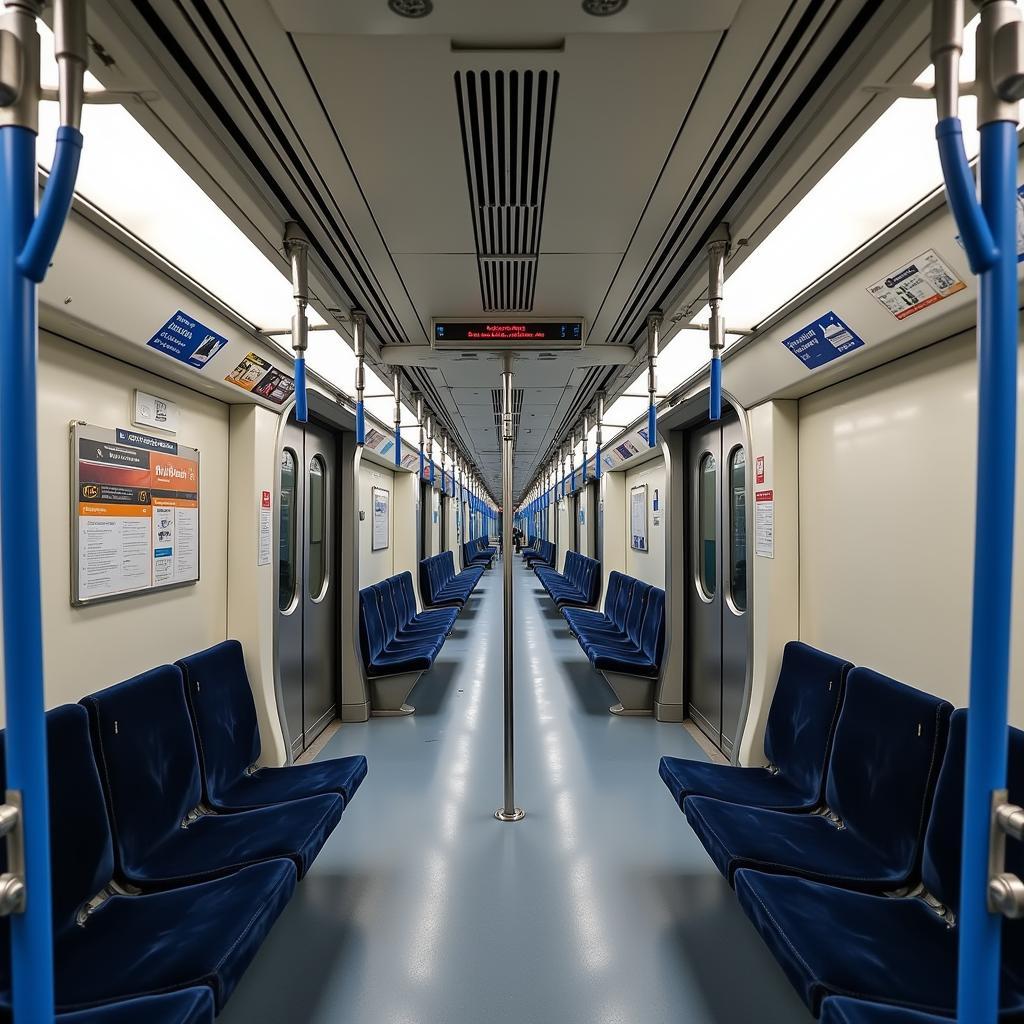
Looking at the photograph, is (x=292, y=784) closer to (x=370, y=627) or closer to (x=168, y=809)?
(x=168, y=809)

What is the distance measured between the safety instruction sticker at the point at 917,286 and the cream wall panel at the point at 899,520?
13.1 inches

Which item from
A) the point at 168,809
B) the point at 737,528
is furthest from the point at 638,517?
the point at 168,809

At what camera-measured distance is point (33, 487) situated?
93cm

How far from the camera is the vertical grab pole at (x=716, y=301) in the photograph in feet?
7.02

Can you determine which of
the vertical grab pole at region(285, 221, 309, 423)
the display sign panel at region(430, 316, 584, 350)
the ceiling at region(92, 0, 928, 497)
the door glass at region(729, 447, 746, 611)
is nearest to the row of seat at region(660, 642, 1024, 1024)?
the door glass at region(729, 447, 746, 611)

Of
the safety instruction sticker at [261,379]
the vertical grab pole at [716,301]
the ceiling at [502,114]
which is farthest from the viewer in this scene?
the safety instruction sticker at [261,379]

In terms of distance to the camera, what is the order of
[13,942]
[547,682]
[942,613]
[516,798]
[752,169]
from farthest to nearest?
1. [547,682]
2. [516,798]
3. [942,613]
4. [752,169]
5. [13,942]

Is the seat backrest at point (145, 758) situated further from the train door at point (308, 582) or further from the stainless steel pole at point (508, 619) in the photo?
the stainless steel pole at point (508, 619)

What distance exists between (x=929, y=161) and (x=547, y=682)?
17.7ft

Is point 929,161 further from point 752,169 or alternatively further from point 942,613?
point 942,613

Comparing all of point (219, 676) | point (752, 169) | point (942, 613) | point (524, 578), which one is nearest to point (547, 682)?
point (219, 676)

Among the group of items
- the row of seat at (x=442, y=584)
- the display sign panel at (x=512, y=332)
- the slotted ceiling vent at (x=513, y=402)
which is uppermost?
the slotted ceiling vent at (x=513, y=402)

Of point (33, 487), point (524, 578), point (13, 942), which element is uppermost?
point (33, 487)

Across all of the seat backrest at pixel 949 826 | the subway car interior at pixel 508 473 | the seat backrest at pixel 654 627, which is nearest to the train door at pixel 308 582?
the subway car interior at pixel 508 473
